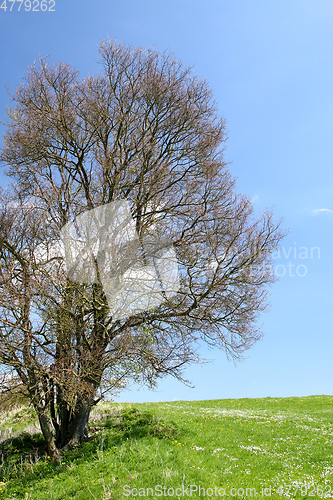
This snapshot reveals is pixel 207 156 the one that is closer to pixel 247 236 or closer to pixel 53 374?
pixel 247 236

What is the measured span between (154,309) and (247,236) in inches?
138

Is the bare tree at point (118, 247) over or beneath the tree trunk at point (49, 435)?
over

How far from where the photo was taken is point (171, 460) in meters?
8.39

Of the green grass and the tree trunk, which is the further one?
the tree trunk

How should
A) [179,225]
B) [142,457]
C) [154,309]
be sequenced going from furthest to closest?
1. [179,225]
2. [154,309]
3. [142,457]

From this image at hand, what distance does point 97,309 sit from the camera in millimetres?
9461

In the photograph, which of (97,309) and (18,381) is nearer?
(18,381)

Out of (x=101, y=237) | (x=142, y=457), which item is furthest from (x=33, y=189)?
(x=142, y=457)

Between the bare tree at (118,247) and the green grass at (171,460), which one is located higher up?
the bare tree at (118,247)

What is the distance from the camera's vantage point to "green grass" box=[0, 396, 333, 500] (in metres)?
→ 7.36

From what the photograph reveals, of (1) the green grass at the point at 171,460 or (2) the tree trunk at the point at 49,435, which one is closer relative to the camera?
(1) the green grass at the point at 171,460

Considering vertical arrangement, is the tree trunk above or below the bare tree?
below

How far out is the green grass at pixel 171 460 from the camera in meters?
7.36

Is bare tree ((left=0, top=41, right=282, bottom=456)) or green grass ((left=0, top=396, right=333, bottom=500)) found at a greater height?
bare tree ((left=0, top=41, right=282, bottom=456))
